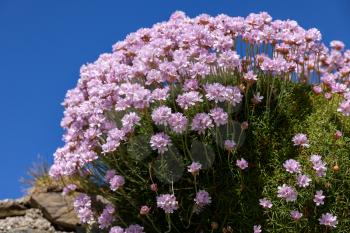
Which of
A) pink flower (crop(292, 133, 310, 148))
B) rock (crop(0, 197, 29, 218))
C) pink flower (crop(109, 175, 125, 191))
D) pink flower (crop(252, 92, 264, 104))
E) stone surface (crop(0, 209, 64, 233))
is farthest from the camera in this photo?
rock (crop(0, 197, 29, 218))

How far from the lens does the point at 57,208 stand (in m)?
8.67

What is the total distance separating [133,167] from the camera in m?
5.60

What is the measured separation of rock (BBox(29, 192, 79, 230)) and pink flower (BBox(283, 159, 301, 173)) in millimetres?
4123

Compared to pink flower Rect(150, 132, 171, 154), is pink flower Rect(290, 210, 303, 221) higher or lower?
lower

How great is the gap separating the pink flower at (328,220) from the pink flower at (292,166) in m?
0.46

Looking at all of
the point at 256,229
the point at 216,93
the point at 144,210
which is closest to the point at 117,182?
the point at 144,210

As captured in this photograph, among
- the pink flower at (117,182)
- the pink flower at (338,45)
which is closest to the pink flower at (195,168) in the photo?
the pink flower at (117,182)

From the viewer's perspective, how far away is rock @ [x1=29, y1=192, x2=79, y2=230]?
847 centimetres

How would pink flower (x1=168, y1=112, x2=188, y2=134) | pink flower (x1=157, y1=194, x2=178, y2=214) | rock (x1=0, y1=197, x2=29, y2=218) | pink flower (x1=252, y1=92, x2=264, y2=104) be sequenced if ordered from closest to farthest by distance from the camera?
pink flower (x1=168, y1=112, x2=188, y2=134) < pink flower (x1=157, y1=194, x2=178, y2=214) < pink flower (x1=252, y1=92, x2=264, y2=104) < rock (x1=0, y1=197, x2=29, y2=218)

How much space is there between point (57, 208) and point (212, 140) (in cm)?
405

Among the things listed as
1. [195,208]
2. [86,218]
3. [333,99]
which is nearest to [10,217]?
[86,218]

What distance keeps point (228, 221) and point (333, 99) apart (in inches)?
73.3

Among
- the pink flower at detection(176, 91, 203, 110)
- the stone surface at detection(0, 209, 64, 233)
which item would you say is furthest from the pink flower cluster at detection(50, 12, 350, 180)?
the stone surface at detection(0, 209, 64, 233)

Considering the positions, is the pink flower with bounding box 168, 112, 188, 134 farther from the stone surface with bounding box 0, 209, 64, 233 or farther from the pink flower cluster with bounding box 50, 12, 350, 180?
the stone surface with bounding box 0, 209, 64, 233
